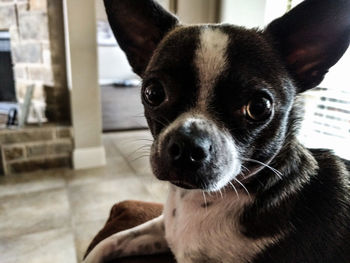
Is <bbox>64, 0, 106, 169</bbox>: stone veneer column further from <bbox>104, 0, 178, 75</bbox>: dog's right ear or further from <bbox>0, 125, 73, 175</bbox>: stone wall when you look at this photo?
<bbox>104, 0, 178, 75</bbox>: dog's right ear

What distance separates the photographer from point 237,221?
34.5 inches

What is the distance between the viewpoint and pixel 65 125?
2.76m

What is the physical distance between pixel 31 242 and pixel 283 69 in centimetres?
173

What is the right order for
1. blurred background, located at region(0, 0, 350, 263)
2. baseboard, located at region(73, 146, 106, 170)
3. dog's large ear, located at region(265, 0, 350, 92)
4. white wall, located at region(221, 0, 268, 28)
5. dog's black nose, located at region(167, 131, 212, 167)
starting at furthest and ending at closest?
1. baseboard, located at region(73, 146, 106, 170)
2. white wall, located at region(221, 0, 268, 28)
3. blurred background, located at region(0, 0, 350, 263)
4. dog's large ear, located at region(265, 0, 350, 92)
5. dog's black nose, located at region(167, 131, 212, 167)

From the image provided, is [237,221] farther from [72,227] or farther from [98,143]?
[98,143]

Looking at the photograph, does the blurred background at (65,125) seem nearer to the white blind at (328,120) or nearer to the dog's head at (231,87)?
the white blind at (328,120)

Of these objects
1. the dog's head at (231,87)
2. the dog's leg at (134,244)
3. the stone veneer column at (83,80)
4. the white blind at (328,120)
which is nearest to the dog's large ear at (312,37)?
the dog's head at (231,87)

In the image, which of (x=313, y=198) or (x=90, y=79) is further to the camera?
(x=90, y=79)

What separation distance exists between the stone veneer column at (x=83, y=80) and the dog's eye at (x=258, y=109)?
2059 millimetres

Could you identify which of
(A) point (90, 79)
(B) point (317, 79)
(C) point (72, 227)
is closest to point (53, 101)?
(A) point (90, 79)

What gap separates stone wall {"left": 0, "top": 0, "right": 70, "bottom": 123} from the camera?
2.65 m

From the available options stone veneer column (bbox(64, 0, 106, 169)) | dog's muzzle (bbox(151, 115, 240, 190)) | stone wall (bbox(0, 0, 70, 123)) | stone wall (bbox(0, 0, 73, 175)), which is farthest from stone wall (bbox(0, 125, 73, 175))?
dog's muzzle (bbox(151, 115, 240, 190))

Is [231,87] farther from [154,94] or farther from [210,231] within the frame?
[210,231]

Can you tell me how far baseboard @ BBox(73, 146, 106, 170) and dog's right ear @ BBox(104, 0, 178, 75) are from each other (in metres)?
1.86
